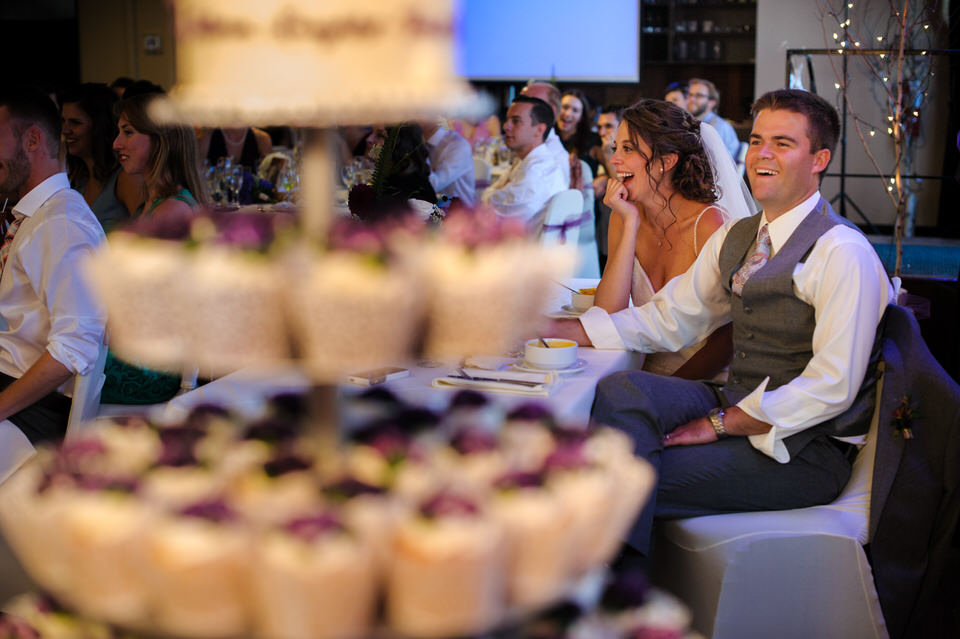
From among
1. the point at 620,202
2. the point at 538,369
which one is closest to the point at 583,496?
the point at 538,369

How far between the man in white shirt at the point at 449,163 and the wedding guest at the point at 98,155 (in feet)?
8.04

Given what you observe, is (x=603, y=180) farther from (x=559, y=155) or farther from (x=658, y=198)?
(x=658, y=198)

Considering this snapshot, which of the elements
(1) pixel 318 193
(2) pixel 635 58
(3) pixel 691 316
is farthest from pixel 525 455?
(2) pixel 635 58

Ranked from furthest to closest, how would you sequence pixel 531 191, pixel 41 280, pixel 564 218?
1. pixel 531 191
2. pixel 564 218
3. pixel 41 280

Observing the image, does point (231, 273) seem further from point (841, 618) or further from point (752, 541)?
point (841, 618)

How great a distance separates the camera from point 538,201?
582cm

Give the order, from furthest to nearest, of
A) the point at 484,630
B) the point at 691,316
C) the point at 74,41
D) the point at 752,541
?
the point at 74,41, the point at 691,316, the point at 752,541, the point at 484,630

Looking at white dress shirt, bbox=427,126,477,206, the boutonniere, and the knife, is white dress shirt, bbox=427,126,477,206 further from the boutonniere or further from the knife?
the boutonniere

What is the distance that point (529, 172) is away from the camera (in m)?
5.82

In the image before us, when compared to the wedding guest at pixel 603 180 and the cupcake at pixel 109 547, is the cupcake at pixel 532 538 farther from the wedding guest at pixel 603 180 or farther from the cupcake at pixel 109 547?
the wedding guest at pixel 603 180

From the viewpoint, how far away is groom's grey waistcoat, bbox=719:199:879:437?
7.55ft

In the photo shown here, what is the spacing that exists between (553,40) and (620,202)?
855 centimetres

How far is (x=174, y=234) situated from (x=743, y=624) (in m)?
1.62

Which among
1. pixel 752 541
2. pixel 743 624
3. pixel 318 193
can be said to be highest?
pixel 318 193
